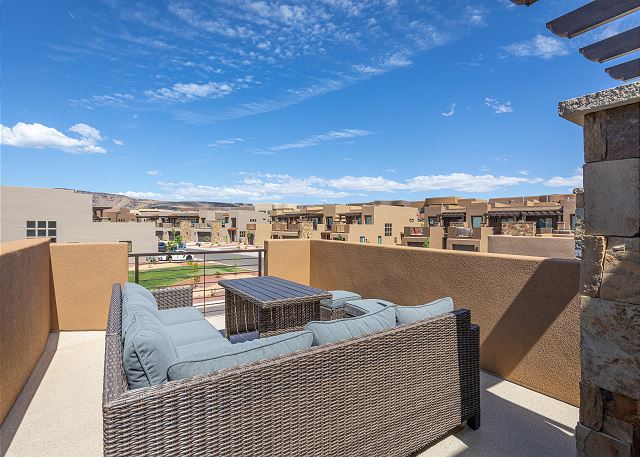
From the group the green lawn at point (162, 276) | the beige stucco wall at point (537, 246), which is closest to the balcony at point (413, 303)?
the beige stucco wall at point (537, 246)

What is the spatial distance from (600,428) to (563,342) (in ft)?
5.46

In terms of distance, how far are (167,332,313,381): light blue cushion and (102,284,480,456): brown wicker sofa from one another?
0.27 ft

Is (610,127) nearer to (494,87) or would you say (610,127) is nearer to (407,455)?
(407,455)

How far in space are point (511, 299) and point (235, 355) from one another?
2837 mm

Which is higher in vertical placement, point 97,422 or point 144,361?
point 144,361

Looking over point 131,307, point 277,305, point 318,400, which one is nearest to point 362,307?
point 277,305

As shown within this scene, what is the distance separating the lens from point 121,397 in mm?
1211

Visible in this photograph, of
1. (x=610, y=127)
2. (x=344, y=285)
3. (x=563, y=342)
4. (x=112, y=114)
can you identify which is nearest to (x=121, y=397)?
(x=610, y=127)

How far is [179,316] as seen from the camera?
142 inches

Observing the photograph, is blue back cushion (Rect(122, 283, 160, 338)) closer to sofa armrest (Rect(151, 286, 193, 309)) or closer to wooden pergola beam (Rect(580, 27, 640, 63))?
sofa armrest (Rect(151, 286, 193, 309))

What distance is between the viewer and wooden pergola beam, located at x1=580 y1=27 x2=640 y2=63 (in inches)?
53.6

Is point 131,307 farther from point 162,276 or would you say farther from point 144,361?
point 162,276

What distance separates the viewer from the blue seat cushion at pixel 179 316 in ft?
11.4

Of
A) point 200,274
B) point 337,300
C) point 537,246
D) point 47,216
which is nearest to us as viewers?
Result: point 337,300
